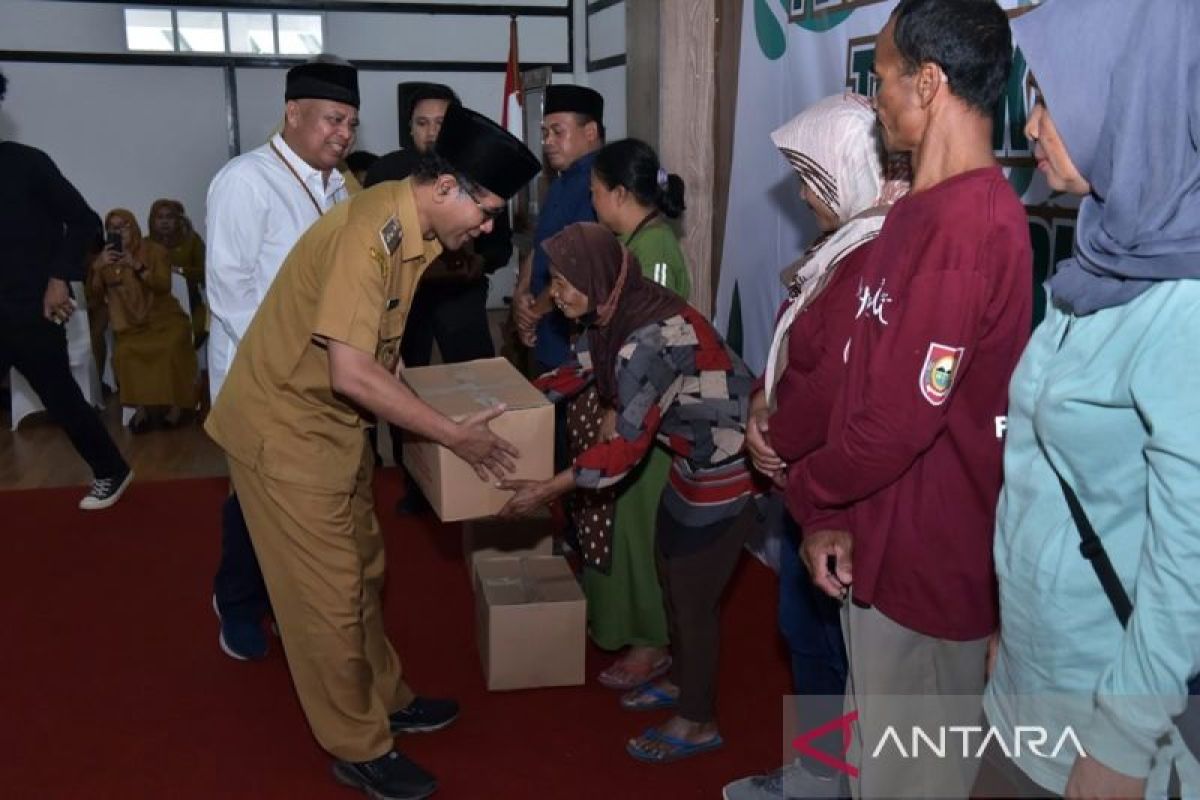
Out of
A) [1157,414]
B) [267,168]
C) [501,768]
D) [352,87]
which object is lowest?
[501,768]

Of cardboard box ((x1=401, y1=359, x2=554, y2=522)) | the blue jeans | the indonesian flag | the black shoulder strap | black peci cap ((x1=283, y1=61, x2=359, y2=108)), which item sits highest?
the indonesian flag

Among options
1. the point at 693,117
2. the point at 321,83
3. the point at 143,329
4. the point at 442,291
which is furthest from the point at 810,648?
the point at 143,329

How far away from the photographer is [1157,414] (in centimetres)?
100

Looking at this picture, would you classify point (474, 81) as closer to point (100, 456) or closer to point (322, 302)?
point (100, 456)

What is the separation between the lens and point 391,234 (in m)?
1.93

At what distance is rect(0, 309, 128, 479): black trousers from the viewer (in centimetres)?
377

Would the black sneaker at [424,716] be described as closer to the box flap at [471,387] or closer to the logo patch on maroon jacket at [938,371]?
the box flap at [471,387]

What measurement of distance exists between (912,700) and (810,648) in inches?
24.3

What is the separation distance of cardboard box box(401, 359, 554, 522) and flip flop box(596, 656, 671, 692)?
725 millimetres

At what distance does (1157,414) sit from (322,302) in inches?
52.4

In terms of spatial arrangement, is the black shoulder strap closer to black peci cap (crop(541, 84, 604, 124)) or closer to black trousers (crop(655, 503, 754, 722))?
black trousers (crop(655, 503, 754, 722))

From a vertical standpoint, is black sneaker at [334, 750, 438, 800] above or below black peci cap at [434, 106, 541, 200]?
below

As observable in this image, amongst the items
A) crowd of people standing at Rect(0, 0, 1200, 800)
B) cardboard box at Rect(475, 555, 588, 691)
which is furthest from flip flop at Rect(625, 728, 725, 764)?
cardboard box at Rect(475, 555, 588, 691)

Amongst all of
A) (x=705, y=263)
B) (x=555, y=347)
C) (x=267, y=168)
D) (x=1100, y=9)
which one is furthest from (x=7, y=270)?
(x=1100, y=9)
